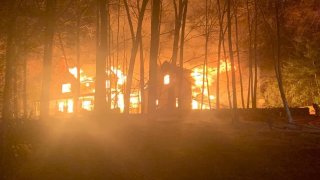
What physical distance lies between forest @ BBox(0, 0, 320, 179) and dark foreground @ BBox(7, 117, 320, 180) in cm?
147

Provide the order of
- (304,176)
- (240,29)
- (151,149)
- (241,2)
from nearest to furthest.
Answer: (304,176) → (151,149) → (241,2) → (240,29)

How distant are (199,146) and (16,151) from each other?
5412mm

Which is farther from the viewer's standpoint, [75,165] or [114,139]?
[114,139]

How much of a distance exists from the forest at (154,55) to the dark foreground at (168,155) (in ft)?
4.83

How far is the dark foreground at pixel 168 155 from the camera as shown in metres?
8.83

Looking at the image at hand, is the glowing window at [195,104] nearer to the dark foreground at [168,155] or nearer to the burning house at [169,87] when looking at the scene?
the burning house at [169,87]

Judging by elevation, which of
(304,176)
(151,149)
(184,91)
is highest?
(184,91)

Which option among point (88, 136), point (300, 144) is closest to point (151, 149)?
point (88, 136)

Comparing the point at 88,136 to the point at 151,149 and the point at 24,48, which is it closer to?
the point at 151,149

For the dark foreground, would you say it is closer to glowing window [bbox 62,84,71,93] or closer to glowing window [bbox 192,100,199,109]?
glowing window [bbox 192,100,199,109]

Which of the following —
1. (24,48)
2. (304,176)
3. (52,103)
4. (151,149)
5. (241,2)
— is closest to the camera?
(304,176)

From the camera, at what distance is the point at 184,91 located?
36781mm

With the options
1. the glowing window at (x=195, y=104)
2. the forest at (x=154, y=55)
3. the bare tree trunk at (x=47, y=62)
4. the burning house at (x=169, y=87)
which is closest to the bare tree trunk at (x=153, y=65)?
the forest at (x=154, y=55)

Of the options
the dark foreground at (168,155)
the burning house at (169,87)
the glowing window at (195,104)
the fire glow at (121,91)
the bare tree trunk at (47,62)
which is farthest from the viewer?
the glowing window at (195,104)
